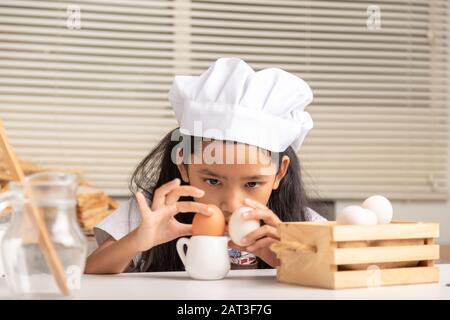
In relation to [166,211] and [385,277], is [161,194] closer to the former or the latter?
[166,211]

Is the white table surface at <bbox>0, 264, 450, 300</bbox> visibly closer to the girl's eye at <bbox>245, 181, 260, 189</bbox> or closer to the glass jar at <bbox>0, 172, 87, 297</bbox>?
the glass jar at <bbox>0, 172, 87, 297</bbox>

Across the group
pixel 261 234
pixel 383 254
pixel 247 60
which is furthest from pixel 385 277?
pixel 247 60

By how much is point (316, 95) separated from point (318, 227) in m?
1.92

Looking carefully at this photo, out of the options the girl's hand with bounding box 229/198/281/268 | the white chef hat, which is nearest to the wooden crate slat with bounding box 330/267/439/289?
the girl's hand with bounding box 229/198/281/268

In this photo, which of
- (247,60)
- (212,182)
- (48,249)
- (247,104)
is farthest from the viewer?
(247,60)

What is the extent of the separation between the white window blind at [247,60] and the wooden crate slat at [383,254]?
1.65 m

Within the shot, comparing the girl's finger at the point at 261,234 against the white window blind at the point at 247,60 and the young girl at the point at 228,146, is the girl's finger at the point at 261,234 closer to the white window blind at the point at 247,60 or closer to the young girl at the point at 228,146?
the young girl at the point at 228,146

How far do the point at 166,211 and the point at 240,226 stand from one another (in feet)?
0.40

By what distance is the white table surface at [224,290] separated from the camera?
891mm

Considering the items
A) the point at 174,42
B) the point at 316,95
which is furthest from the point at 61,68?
the point at 316,95

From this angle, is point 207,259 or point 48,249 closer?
point 48,249

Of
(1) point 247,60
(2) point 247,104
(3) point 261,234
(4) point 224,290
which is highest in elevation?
(1) point 247,60

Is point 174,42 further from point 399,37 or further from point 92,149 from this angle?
point 399,37

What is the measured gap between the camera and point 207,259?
1.08 meters
